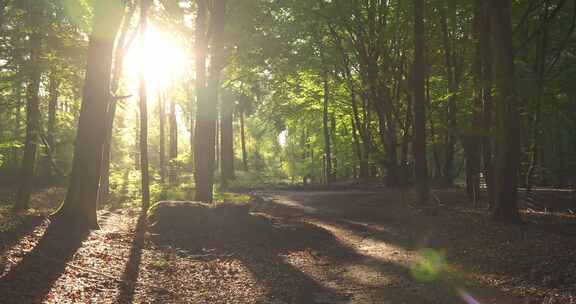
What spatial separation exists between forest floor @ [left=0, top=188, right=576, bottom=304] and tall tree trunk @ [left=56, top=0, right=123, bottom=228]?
0.80 m

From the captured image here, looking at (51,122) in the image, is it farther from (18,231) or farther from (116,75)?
(18,231)

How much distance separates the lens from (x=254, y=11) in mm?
22875

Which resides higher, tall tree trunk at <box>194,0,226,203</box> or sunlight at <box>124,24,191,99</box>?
sunlight at <box>124,24,191,99</box>

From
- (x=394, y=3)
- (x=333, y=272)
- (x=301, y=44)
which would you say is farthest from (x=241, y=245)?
(x=301, y=44)

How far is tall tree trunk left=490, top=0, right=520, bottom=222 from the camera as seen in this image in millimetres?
11945

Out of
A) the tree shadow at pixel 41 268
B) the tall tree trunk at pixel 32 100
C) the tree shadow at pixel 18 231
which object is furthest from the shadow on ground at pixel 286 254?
the tall tree trunk at pixel 32 100

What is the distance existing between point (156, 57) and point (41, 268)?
1826 centimetres

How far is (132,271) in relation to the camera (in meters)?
8.78

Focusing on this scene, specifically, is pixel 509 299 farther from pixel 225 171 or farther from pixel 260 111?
pixel 260 111

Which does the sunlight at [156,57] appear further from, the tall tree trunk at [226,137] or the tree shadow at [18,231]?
the tree shadow at [18,231]

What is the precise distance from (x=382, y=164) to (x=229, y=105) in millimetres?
12908

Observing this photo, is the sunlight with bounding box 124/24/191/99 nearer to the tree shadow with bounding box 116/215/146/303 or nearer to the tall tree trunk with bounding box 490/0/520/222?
the tree shadow with bounding box 116/215/146/303

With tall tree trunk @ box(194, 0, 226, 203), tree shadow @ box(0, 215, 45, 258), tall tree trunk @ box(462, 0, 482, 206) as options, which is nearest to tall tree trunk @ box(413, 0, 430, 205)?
tall tree trunk @ box(462, 0, 482, 206)

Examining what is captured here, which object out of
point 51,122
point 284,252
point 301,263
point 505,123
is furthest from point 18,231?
point 51,122
